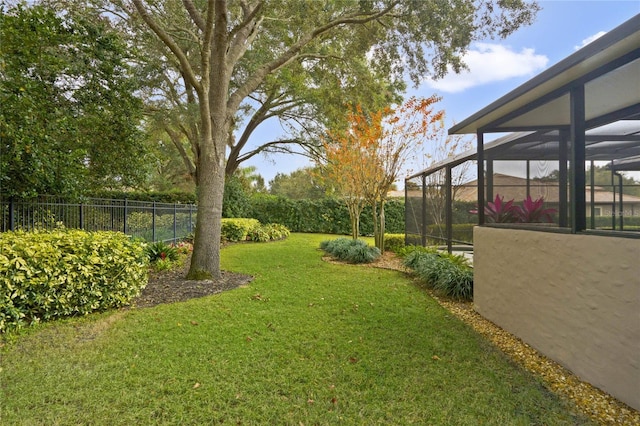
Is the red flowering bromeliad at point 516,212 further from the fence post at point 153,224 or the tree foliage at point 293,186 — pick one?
the tree foliage at point 293,186

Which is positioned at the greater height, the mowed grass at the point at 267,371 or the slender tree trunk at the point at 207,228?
the slender tree trunk at the point at 207,228

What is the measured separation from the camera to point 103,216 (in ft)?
25.2

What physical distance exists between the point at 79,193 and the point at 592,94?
319 inches

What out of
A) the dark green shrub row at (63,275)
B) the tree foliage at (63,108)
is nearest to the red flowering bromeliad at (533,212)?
the dark green shrub row at (63,275)

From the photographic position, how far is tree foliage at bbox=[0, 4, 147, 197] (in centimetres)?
497

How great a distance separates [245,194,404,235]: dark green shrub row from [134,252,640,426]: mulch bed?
9.56 m

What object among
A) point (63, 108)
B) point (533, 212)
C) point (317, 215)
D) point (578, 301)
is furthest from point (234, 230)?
point (578, 301)

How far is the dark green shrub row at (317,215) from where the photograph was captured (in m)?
16.8

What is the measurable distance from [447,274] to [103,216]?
7.73 metres

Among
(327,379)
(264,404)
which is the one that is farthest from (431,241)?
(264,404)

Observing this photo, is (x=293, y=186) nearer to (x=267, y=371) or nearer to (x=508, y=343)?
(x=508, y=343)

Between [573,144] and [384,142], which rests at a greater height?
[384,142]

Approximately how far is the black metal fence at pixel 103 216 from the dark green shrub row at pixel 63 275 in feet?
5.74

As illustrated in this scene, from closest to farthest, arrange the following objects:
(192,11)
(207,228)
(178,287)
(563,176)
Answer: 1. (563,176)
2. (178,287)
3. (207,228)
4. (192,11)
